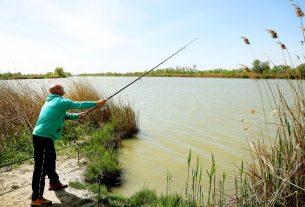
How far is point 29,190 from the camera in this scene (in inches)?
201

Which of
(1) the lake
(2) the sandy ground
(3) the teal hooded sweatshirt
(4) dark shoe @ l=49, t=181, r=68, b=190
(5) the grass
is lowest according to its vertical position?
(1) the lake

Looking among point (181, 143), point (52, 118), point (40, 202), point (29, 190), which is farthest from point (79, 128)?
point (40, 202)

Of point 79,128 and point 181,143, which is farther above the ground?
point 79,128

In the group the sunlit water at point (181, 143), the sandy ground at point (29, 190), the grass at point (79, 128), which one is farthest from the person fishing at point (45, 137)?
the sunlit water at point (181, 143)

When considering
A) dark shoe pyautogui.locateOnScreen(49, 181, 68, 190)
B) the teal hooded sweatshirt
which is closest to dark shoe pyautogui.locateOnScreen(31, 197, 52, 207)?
dark shoe pyautogui.locateOnScreen(49, 181, 68, 190)

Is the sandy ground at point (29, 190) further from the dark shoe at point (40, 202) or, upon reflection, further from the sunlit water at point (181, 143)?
the sunlit water at point (181, 143)

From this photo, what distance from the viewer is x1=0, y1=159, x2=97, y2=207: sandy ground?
464cm

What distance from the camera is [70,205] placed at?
14.9 feet

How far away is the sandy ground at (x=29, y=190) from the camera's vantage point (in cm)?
464

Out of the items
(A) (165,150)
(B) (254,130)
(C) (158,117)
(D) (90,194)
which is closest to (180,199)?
(D) (90,194)

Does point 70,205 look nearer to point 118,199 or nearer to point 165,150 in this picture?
point 118,199

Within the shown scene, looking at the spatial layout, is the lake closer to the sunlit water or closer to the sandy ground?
the sunlit water

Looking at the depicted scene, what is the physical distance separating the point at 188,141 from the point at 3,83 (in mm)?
6243

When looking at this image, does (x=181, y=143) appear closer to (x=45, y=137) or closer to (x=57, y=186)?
(x=57, y=186)
